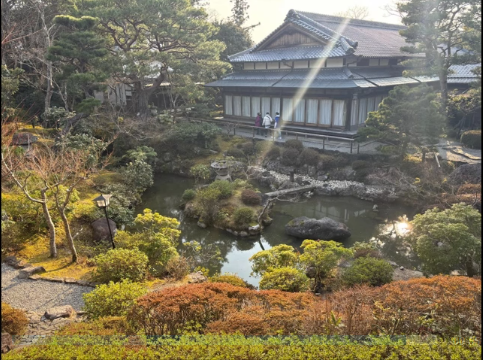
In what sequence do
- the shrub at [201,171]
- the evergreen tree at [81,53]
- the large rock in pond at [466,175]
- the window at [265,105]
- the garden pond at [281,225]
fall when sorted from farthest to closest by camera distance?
the window at [265,105] < the shrub at [201,171] < the evergreen tree at [81,53] < the large rock in pond at [466,175] < the garden pond at [281,225]

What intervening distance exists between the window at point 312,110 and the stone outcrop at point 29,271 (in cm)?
1711

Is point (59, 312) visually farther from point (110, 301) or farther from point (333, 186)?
point (333, 186)

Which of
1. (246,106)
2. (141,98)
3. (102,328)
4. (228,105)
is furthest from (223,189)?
(228,105)

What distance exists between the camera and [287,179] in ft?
60.1

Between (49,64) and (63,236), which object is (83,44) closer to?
(49,64)

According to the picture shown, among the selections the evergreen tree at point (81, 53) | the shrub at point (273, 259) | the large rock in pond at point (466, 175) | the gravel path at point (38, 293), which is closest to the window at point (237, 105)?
the evergreen tree at point (81, 53)

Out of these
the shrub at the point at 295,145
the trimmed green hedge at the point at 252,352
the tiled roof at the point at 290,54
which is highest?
the tiled roof at the point at 290,54

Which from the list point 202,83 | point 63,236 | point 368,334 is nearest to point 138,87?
point 202,83

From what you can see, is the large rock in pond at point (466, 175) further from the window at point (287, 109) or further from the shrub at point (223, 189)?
the window at point (287, 109)

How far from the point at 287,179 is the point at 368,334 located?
12737 mm

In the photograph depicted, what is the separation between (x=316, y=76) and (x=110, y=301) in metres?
18.5

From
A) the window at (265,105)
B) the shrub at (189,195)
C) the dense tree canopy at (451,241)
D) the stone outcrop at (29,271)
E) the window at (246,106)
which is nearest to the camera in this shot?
the dense tree canopy at (451,241)

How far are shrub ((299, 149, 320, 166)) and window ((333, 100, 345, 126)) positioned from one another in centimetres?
367

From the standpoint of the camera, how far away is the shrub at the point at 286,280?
8984mm
